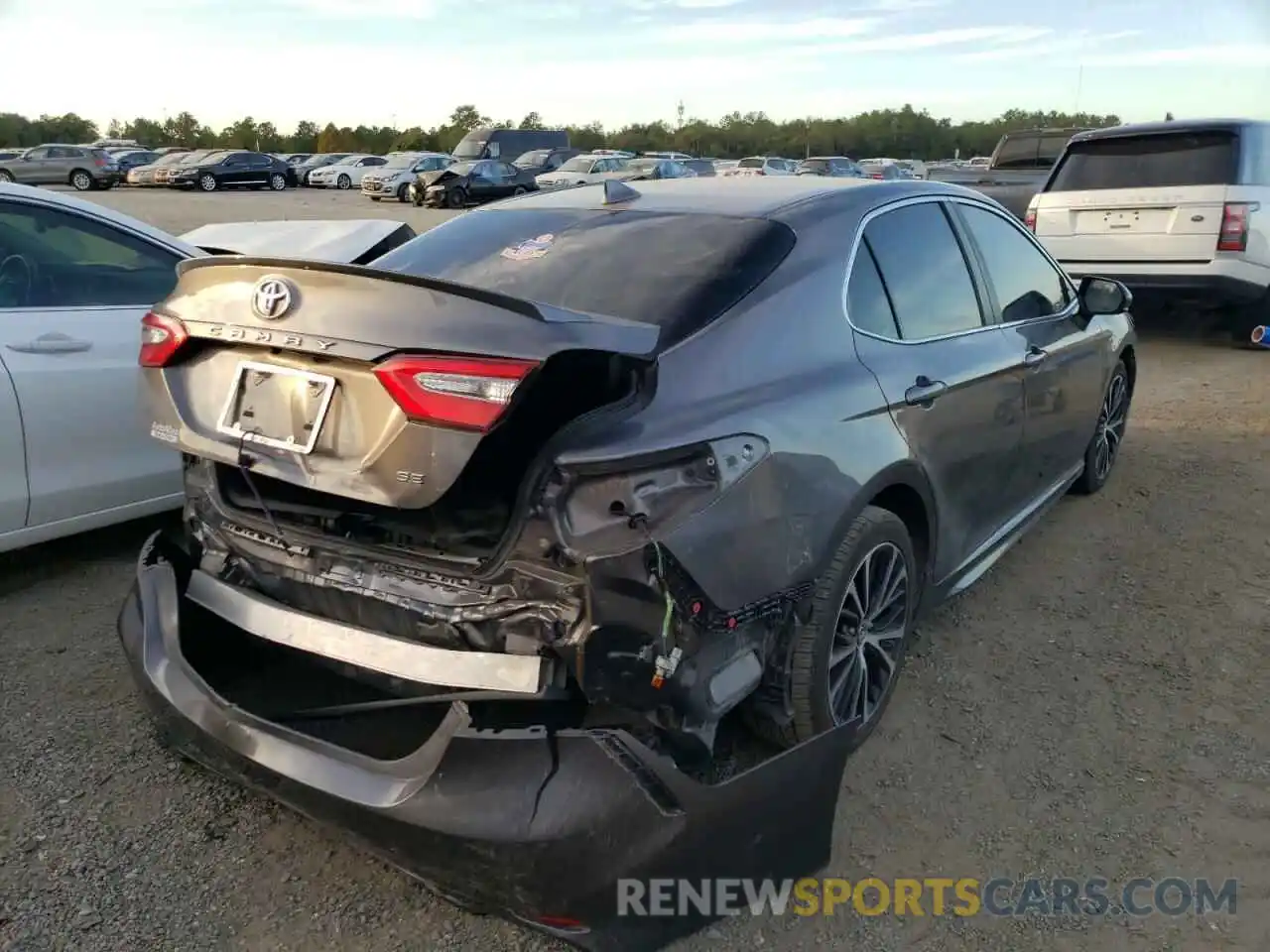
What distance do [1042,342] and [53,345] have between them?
3.87 m

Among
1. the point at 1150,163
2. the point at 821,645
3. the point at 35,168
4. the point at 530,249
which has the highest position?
the point at 35,168

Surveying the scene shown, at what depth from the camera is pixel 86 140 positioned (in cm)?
7169

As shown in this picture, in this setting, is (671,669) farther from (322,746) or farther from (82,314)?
(82,314)

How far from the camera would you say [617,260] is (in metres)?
2.92

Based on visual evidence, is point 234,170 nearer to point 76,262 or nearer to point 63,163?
point 63,163

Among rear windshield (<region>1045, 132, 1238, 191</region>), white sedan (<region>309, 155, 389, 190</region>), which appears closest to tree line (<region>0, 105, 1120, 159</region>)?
white sedan (<region>309, 155, 389, 190</region>)

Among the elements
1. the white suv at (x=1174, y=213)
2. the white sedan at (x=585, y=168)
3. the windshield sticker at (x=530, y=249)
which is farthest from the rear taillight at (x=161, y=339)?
the white sedan at (x=585, y=168)

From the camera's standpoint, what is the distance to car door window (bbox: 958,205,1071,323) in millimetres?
3930

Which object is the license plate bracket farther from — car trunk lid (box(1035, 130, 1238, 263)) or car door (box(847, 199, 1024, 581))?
car trunk lid (box(1035, 130, 1238, 263))

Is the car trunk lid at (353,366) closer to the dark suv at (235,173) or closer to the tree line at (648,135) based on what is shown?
the dark suv at (235,173)

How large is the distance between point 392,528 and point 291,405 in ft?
1.22

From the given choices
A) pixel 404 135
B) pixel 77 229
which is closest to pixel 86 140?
pixel 404 135

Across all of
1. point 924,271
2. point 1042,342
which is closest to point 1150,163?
point 1042,342

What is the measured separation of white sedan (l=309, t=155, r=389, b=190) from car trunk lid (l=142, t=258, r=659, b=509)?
3900 cm
